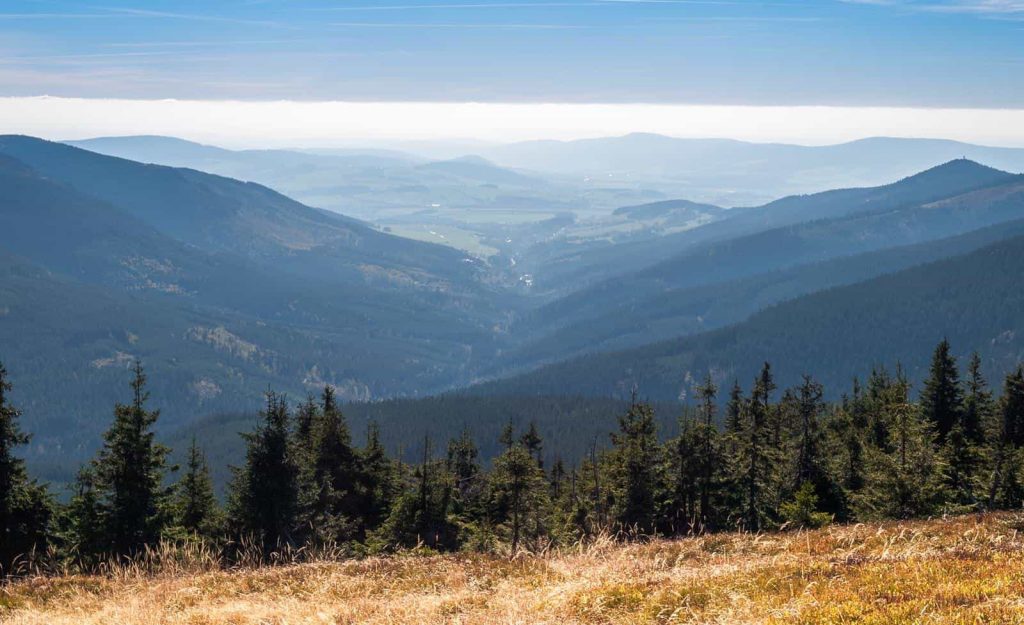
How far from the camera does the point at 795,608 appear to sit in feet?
38.4

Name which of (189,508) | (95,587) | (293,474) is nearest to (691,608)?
(95,587)

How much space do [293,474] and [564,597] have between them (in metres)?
27.5

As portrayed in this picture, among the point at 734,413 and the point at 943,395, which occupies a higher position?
the point at 943,395

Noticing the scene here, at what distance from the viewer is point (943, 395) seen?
5419cm

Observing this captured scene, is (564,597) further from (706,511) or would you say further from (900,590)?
(706,511)

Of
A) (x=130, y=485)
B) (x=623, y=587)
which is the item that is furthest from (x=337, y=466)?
(x=623, y=587)

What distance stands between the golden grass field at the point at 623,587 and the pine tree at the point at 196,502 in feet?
82.6

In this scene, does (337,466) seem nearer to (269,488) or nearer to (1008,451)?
(269,488)

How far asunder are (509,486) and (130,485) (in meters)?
18.8

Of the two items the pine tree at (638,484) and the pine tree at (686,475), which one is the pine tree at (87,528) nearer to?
the pine tree at (638,484)

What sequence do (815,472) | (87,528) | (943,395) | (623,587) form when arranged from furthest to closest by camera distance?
(943,395) → (815,472) → (87,528) → (623,587)

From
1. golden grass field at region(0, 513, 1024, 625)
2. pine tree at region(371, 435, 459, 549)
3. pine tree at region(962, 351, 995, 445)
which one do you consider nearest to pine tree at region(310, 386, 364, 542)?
pine tree at region(371, 435, 459, 549)

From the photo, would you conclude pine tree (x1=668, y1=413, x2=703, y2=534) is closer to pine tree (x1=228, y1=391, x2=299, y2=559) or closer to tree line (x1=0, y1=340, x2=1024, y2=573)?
tree line (x1=0, y1=340, x2=1024, y2=573)

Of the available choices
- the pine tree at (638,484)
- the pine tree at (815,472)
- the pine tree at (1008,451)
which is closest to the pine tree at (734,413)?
the pine tree at (815,472)
